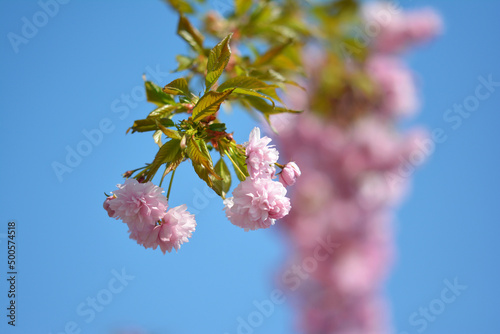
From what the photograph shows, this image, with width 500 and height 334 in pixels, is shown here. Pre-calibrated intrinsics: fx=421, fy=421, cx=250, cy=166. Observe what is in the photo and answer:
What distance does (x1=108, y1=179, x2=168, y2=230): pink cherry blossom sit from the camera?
667 mm

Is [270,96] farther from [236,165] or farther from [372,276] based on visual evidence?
[372,276]

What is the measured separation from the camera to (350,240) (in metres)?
4.79

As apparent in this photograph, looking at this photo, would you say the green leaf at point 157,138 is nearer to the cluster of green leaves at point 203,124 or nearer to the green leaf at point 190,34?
the cluster of green leaves at point 203,124

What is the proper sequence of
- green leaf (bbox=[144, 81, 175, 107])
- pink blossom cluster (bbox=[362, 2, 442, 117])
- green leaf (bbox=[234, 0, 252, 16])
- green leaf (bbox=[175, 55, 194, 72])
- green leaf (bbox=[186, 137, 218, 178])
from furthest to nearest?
pink blossom cluster (bbox=[362, 2, 442, 117]) → green leaf (bbox=[234, 0, 252, 16]) → green leaf (bbox=[175, 55, 194, 72]) → green leaf (bbox=[144, 81, 175, 107]) → green leaf (bbox=[186, 137, 218, 178])

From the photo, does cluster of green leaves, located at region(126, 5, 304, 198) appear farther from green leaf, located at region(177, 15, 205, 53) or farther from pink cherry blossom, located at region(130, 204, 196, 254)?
green leaf, located at region(177, 15, 205, 53)

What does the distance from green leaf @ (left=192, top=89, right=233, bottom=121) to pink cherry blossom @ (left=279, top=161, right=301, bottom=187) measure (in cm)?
17

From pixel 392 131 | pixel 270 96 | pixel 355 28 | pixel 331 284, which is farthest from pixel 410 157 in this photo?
pixel 270 96

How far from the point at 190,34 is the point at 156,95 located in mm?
276

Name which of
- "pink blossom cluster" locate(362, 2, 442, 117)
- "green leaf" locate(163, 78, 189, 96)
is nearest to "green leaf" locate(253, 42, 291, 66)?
"green leaf" locate(163, 78, 189, 96)

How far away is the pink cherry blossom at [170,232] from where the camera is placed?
0.70 metres

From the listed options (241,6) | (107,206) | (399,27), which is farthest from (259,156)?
(399,27)

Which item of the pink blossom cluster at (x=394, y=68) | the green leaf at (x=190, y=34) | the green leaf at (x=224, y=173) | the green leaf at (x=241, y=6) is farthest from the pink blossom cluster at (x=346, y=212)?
the green leaf at (x=224, y=173)

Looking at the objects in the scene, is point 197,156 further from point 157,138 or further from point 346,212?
point 346,212

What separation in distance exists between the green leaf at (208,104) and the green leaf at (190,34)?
0.36 meters
